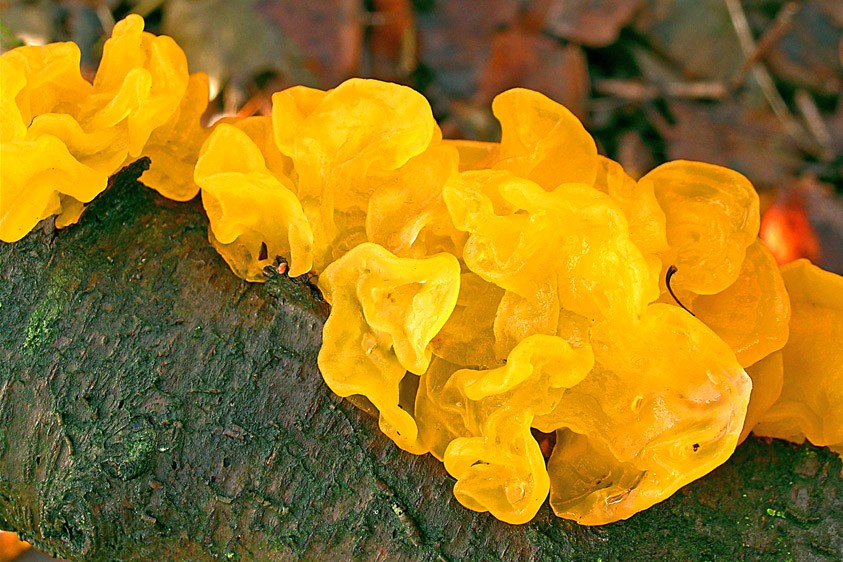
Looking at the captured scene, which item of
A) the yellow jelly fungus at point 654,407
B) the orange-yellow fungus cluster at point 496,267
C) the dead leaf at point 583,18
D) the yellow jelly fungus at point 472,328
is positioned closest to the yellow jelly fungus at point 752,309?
Result: the orange-yellow fungus cluster at point 496,267

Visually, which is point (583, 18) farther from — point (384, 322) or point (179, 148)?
point (384, 322)

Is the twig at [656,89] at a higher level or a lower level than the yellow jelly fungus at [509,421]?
lower

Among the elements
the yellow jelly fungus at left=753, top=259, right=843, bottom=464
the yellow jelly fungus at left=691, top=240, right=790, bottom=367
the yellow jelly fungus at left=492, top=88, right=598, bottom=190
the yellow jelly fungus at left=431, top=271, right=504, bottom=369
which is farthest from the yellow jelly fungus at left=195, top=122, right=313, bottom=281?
the yellow jelly fungus at left=753, top=259, right=843, bottom=464

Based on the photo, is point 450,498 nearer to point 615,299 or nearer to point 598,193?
point 615,299

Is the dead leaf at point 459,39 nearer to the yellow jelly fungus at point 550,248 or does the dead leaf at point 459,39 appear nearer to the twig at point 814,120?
the twig at point 814,120

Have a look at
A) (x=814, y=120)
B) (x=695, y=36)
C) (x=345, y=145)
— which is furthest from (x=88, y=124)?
(x=814, y=120)

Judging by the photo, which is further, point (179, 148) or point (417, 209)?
point (179, 148)

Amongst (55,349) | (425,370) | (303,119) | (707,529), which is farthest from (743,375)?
(55,349)
